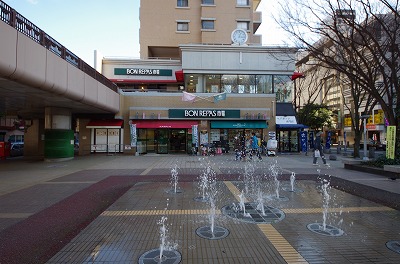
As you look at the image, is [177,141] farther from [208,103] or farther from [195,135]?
[208,103]

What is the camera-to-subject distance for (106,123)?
80.5 ft

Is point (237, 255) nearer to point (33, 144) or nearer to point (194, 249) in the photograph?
point (194, 249)

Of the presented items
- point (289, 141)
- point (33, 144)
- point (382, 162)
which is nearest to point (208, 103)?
point (289, 141)

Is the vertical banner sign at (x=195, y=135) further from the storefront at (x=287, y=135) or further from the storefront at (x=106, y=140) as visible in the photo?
the storefront at (x=287, y=135)

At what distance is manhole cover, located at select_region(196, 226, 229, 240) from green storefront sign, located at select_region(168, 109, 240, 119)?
20.1m

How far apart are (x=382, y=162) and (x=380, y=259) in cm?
1091

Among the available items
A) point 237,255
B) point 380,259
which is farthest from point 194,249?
point 380,259

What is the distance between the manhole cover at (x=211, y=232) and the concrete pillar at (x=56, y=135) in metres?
16.5

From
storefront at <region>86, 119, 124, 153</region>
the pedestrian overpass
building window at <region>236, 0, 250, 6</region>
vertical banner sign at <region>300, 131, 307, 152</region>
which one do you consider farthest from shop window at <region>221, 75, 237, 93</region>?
building window at <region>236, 0, 250, 6</region>

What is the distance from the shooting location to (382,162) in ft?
43.4

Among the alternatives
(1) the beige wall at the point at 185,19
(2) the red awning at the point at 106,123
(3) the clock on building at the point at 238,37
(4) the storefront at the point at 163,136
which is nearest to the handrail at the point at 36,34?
(2) the red awning at the point at 106,123

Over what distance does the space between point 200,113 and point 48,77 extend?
14.9 m

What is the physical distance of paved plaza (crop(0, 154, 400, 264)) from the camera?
4.26 m

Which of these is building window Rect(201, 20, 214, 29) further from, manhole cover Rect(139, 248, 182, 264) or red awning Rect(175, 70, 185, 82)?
manhole cover Rect(139, 248, 182, 264)
